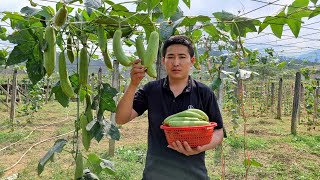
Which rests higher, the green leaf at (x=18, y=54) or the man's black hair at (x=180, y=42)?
the man's black hair at (x=180, y=42)

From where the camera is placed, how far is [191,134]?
1.70 m

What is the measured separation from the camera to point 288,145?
7.11 metres

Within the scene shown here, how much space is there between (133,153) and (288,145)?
10.8 ft

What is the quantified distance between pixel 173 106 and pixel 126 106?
0.95ft

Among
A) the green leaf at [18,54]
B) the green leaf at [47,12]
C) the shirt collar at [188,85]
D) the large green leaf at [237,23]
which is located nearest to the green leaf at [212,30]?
the large green leaf at [237,23]

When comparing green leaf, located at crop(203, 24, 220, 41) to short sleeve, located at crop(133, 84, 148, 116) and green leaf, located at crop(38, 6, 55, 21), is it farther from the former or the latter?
green leaf, located at crop(38, 6, 55, 21)

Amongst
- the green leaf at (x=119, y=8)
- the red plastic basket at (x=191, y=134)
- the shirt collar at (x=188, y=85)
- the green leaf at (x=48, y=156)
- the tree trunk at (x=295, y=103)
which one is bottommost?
the tree trunk at (x=295, y=103)

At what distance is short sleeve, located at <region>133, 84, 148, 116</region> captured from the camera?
213cm

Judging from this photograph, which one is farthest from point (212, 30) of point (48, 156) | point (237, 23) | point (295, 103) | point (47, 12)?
point (295, 103)

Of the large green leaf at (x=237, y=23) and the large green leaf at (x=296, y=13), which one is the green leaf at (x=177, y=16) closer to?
the large green leaf at (x=237, y=23)

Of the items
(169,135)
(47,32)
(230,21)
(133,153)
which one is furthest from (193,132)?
(133,153)

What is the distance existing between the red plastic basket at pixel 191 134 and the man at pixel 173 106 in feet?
0.48

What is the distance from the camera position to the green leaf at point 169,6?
1527 mm

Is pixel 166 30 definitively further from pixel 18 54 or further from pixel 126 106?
pixel 18 54
